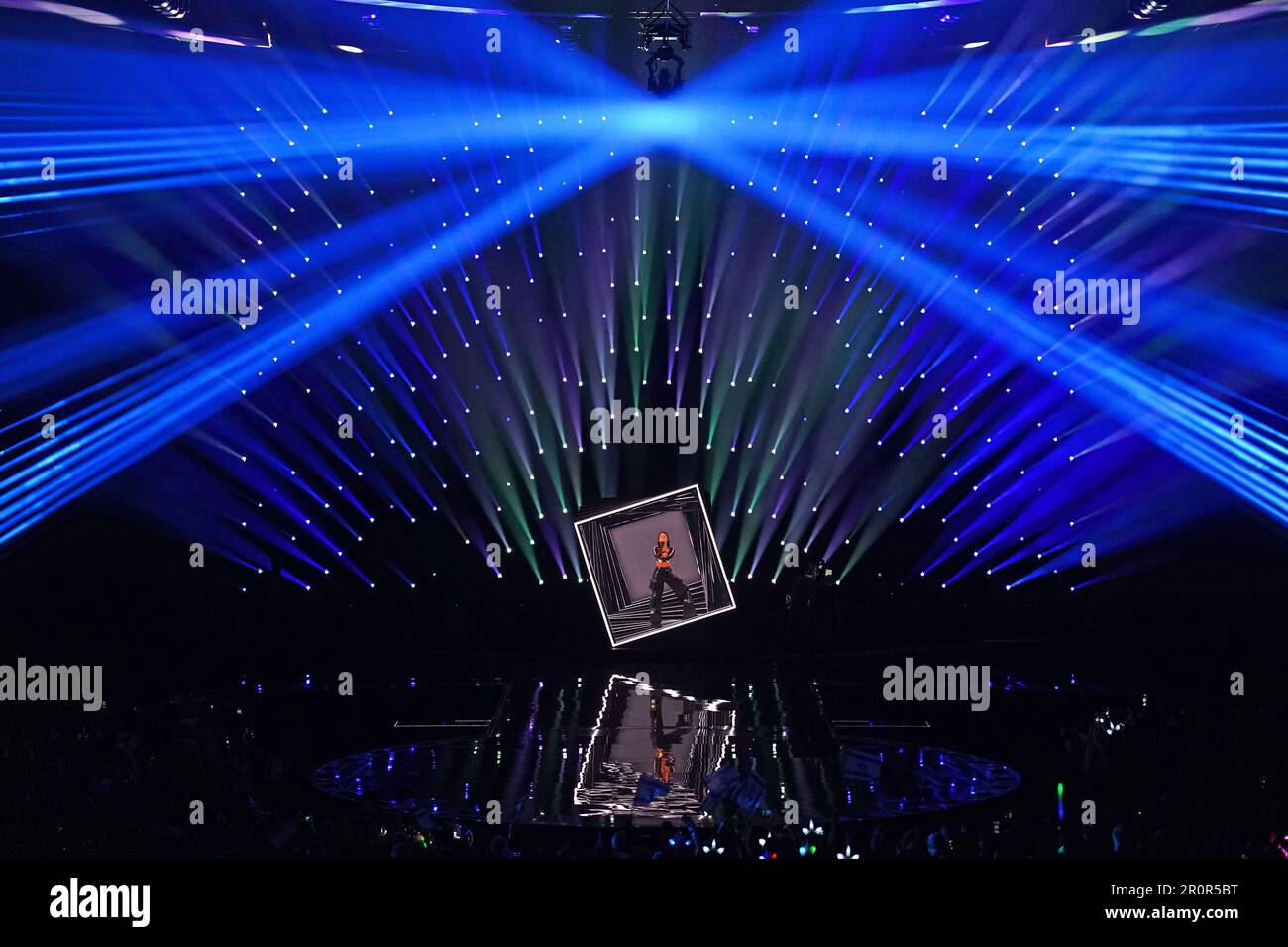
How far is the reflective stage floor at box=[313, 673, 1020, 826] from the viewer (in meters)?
5.76

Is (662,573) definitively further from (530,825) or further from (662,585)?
(530,825)

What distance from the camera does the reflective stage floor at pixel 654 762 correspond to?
576 centimetres

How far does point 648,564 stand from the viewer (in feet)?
28.3

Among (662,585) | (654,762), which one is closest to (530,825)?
(654,762)

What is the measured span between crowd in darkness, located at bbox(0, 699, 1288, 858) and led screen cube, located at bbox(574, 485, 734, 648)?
8.80ft

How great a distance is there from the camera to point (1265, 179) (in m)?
7.74

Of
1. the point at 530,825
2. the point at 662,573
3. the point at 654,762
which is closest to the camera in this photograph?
the point at 530,825

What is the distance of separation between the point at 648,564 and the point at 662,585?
0.56ft

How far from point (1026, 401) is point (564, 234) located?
3176mm

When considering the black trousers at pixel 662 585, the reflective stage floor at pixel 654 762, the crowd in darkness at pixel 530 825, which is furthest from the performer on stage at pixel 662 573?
the crowd in darkness at pixel 530 825

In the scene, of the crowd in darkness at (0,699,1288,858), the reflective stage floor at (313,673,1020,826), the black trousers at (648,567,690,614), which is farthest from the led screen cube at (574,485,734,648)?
the crowd in darkness at (0,699,1288,858)
